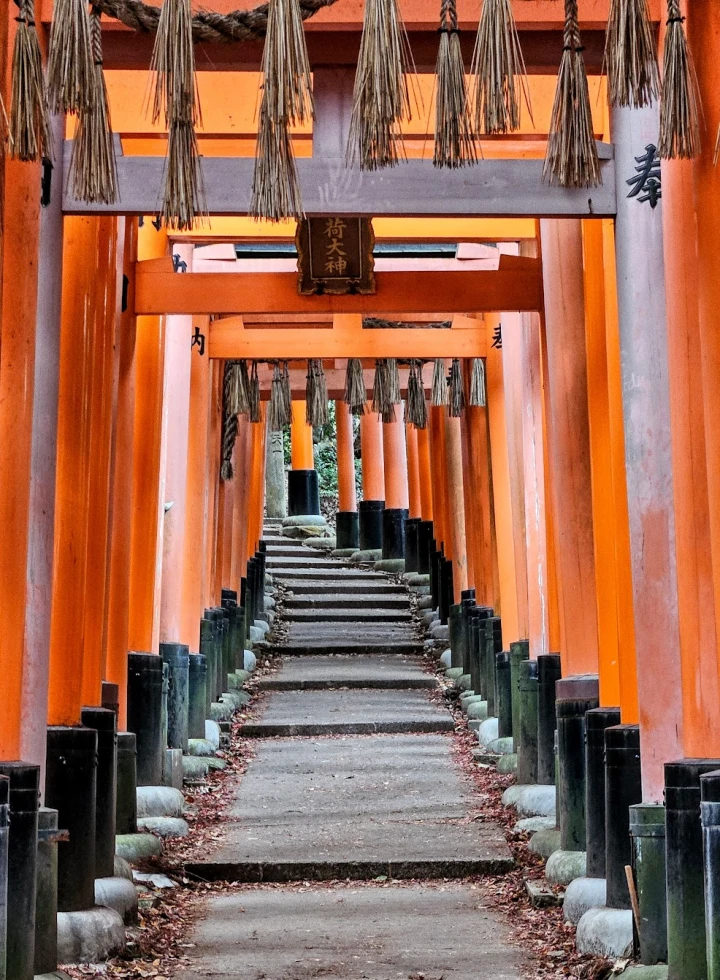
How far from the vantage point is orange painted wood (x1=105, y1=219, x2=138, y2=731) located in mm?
8102

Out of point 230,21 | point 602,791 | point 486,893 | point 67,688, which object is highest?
point 230,21

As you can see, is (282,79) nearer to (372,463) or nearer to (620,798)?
(620,798)

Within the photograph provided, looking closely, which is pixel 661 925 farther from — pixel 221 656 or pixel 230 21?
pixel 221 656

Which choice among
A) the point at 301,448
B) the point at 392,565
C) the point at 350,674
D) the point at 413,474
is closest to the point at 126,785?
the point at 350,674

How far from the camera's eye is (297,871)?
8094mm

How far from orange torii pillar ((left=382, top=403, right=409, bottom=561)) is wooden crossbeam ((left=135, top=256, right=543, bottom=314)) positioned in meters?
13.2

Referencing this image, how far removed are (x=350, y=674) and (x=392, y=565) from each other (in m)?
7.02

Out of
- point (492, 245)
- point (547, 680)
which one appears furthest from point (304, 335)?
point (547, 680)

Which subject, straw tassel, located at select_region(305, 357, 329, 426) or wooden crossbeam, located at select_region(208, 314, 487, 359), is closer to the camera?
wooden crossbeam, located at select_region(208, 314, 487, 359)

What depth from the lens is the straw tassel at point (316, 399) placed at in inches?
468

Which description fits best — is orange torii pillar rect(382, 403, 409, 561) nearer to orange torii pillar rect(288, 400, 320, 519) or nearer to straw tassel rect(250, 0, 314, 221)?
orange torii pillar rect(288, 400, 320, 519)

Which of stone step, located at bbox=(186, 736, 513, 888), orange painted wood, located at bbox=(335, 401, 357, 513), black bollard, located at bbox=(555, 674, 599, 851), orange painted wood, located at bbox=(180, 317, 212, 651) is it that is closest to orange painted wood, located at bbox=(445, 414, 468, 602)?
stone step, located at bbox=(186, 736, 513, 888)

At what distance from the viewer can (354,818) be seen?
30.8ft

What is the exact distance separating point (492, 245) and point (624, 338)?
6.40 metres
